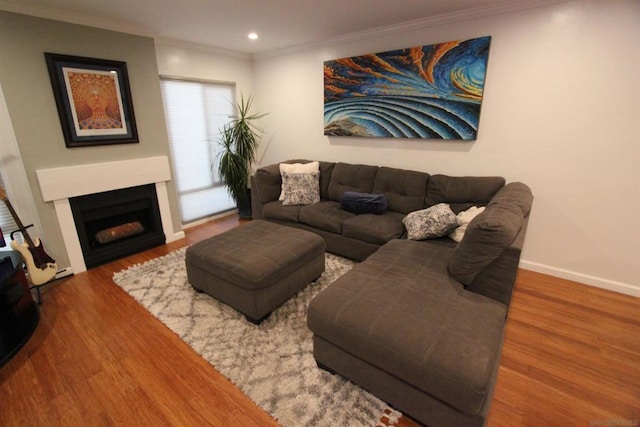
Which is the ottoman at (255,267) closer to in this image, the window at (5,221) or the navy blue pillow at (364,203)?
the navy blue pillow at (364,203)

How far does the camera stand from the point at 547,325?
2195 mm

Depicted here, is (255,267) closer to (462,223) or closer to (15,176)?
(462,223)

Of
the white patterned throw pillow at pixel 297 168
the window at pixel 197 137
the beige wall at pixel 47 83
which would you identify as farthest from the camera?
the window at pixel 197 137

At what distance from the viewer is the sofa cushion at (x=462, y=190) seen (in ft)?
9.18

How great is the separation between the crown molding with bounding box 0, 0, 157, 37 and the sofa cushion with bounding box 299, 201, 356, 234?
2559 millimetres

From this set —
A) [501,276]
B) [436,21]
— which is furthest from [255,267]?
[436,21]

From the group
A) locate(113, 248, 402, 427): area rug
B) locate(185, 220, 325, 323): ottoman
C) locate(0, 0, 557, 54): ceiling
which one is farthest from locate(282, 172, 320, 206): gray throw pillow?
locate(0, 0, 557, 54): ceiling

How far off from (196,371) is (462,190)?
2690 millimetres

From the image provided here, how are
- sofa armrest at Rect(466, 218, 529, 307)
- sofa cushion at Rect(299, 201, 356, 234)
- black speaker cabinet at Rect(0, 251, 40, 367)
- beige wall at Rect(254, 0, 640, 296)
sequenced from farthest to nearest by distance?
sofa cushion at Rect(299, 201, 356, 234)
beige wall at Rect(254, 0, 640, 296)
black speaker cabinet at Rect(0, 251, 40, 367)
sofa armrest at Rect(466, 218, 529, 307)

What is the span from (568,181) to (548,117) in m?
0.60

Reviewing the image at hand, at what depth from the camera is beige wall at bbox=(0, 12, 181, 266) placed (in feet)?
8.04

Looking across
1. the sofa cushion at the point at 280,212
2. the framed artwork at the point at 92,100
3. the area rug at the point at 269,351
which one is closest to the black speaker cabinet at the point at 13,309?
the area rug at the point at 269,351

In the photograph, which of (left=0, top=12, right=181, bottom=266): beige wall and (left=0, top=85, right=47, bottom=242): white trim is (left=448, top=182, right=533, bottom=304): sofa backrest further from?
(left=0, top=85, right=47, bottom=242): white trim

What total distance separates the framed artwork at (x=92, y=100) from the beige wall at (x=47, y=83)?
58 millimetres
